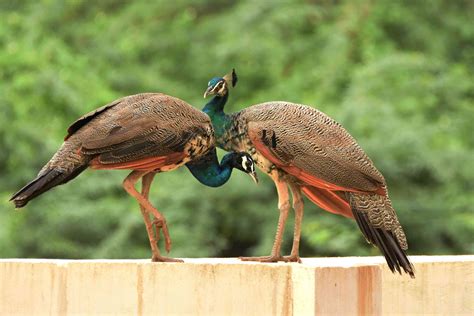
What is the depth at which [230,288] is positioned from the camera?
5965 millimetres

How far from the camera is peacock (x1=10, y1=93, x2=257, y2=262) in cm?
591

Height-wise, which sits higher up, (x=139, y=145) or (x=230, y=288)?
(x=139, y=145)

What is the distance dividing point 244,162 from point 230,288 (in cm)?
70

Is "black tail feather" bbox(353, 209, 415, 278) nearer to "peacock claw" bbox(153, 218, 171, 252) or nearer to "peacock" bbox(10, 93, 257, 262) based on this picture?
"peacock" bbox(10, 93, 257, 262)

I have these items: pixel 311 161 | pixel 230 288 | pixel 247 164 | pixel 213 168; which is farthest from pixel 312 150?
pixel 230 288

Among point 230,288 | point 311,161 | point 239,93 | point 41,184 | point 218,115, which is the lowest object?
point 230,288

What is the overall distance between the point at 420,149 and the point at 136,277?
478 cm

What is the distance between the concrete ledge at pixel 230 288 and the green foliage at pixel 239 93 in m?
2.71

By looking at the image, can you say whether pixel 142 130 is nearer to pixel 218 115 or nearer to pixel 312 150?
pixel 218 115

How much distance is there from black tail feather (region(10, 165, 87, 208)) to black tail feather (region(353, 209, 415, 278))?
1.42 meters

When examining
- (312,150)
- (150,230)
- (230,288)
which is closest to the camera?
(230,288)

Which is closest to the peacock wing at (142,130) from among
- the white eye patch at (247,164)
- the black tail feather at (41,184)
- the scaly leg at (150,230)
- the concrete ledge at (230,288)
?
the black tail feather at (41,184)

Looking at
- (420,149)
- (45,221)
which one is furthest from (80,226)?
(420,149)

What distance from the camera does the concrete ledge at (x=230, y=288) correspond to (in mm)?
5777
